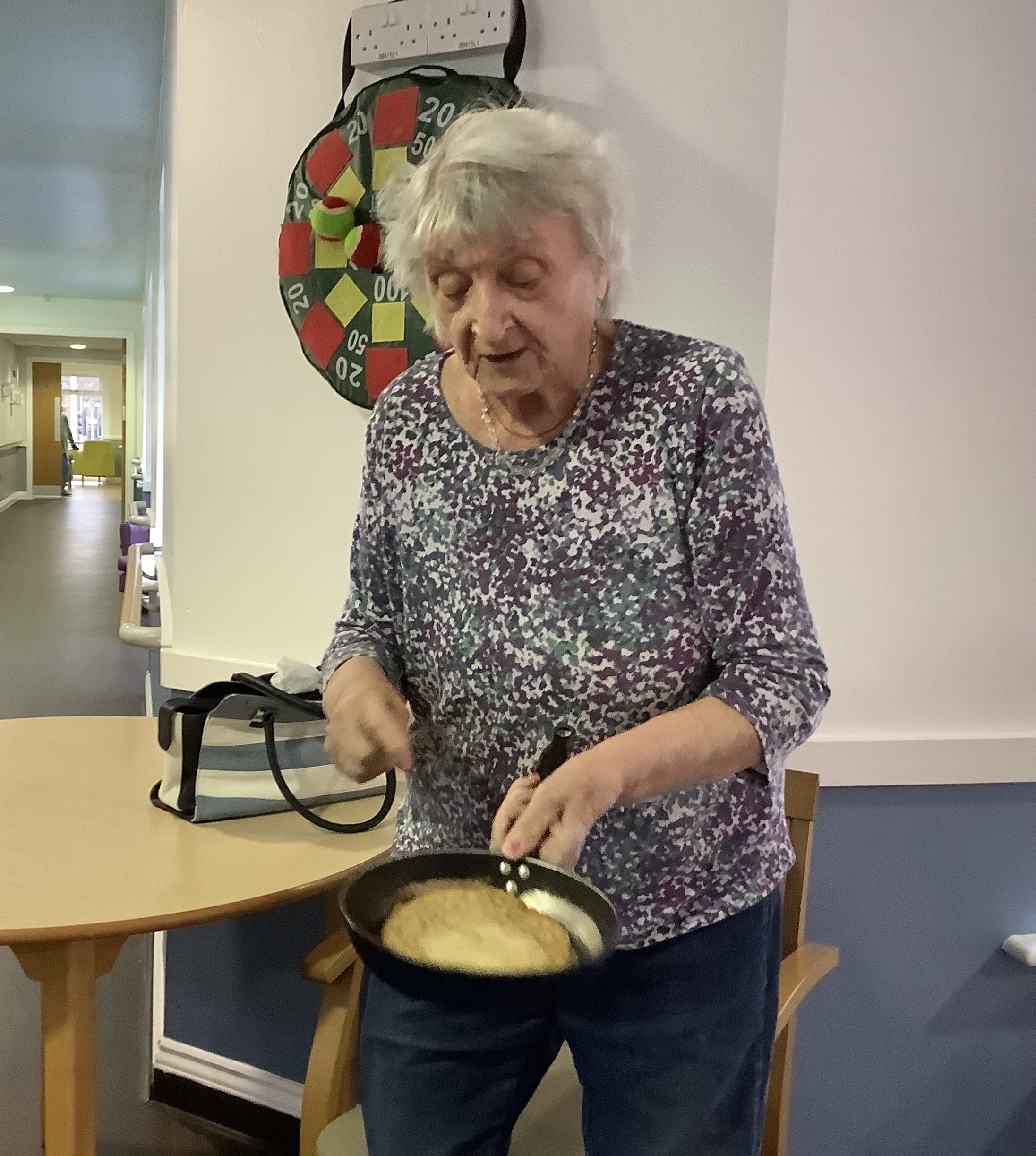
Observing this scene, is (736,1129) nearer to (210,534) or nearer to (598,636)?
(598,636)

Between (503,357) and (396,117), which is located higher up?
(396,117)

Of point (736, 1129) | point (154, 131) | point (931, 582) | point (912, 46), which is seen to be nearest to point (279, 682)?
point (736, 1129)

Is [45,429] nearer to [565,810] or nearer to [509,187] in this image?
[509,187]

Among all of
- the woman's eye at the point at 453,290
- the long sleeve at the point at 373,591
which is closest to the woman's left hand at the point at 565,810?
the long sleeve at the point at 373,591

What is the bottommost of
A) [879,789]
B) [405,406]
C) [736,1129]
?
[736,1129]

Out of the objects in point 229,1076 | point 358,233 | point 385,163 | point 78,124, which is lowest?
point 229,1076

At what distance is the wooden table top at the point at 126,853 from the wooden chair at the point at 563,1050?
0.61ft

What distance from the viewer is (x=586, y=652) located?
2.93 ft

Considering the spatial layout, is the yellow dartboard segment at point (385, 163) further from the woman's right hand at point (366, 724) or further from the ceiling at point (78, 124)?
the ceiling at point (78, 124)

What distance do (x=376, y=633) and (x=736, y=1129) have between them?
59cm

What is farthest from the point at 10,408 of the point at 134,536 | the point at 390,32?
the point at 390,32

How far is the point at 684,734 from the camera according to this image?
827 mm

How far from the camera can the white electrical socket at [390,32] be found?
1616 millimetres

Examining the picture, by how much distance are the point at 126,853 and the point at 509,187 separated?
3.09ft
